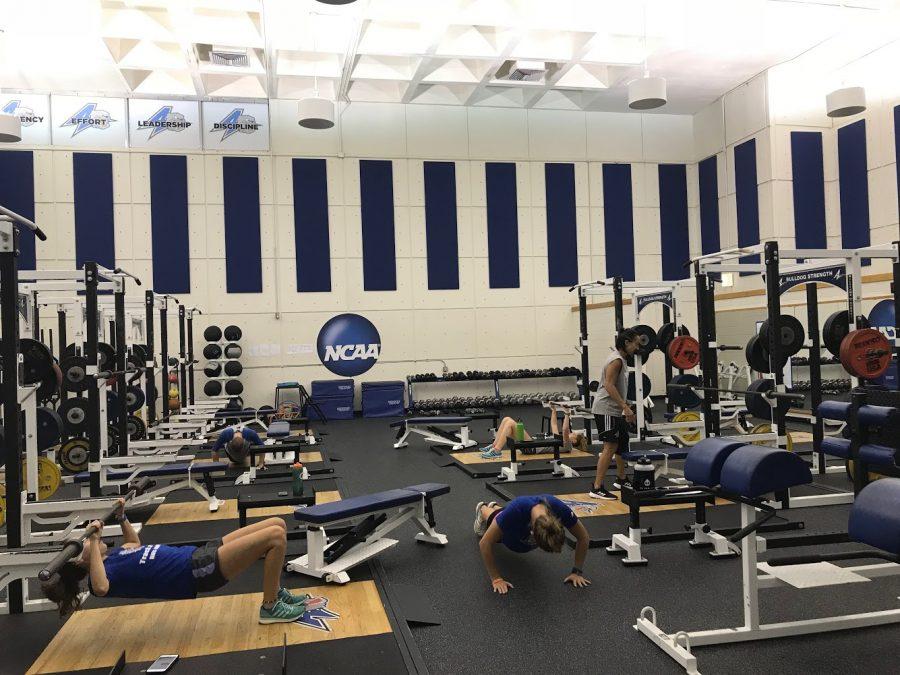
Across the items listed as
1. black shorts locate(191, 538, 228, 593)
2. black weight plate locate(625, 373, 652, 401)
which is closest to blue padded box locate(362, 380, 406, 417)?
black weight plate locate(625, 373, 652, 401)

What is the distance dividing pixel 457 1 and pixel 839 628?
770cm

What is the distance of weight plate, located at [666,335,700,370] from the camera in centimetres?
726

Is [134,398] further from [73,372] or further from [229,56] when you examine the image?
[229,56]

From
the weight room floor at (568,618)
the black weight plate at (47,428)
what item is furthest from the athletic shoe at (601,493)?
the black weight plate at (47,428)

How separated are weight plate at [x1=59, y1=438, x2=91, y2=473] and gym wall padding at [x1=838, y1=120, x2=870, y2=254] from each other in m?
10.8

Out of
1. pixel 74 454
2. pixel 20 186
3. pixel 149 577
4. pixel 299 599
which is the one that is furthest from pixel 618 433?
pixel 20 186

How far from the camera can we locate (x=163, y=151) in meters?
11.4

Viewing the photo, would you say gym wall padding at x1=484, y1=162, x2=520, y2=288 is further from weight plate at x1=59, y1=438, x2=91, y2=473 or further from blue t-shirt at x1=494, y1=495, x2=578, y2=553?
blue t-shirt at x1=494, y1=495, x2=578, y2=553

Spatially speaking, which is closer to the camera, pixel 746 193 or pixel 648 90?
pixel 648 90

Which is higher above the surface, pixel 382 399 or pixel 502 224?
pixel 502 224

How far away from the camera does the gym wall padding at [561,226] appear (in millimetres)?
12781

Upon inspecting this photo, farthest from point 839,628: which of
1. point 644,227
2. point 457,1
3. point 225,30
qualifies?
point 644,227

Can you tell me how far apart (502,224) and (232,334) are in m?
5.22

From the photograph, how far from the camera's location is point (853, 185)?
10.5m
